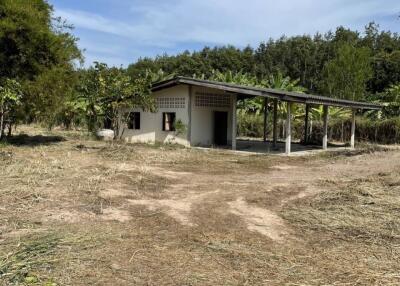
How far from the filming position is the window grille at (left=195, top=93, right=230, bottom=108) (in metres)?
22.9

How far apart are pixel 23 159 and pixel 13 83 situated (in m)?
3.76

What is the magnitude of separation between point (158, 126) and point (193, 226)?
55.3 feet

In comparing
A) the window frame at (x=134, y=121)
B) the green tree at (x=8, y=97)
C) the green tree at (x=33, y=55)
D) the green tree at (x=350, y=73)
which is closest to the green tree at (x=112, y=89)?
the green tree at (x=33, y=55)

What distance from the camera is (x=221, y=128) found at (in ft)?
79.7

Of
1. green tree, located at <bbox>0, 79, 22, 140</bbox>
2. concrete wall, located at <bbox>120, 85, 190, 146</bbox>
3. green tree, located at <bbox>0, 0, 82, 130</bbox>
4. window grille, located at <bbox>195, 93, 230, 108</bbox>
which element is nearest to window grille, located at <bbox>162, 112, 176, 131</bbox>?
concrete wall, located at <bbox>120, 85, 190, 146</bbox>

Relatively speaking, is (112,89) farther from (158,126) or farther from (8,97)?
(8,97)

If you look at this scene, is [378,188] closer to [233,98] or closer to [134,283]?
[134,283]

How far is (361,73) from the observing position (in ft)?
122

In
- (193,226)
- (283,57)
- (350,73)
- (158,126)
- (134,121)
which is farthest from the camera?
(283,57)

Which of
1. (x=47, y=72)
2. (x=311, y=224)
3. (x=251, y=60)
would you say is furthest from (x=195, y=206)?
(x=251, y=60)

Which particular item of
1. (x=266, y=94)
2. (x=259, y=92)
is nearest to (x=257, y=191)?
(x=266, y=94)

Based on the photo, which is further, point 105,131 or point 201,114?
point 105,131

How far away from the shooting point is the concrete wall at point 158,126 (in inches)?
891

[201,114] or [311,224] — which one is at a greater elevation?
[201,114]
